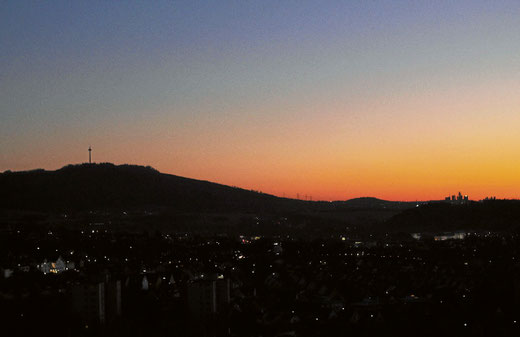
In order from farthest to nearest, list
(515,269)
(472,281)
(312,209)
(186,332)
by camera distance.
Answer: (312,209), (515,269), (472,281), (186,332)

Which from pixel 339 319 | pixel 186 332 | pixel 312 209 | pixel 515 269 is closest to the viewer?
pixel 186 332

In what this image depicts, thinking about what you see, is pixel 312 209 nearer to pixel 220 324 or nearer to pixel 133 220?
pixel 133 220

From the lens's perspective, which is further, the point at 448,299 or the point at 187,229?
the point at 187,229

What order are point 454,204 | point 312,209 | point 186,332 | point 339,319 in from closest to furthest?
point 186,332 → point 339,319 → point 454,204 → point 312,209

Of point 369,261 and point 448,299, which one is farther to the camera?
point 369,261

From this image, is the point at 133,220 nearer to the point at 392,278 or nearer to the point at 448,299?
the point at 392,278

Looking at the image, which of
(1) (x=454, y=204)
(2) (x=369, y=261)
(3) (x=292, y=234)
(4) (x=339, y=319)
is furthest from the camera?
(1) (x=454, y=204)

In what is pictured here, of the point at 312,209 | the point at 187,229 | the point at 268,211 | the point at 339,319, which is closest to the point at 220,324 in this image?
the point at 339,319

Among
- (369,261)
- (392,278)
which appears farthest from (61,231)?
(392,278)
